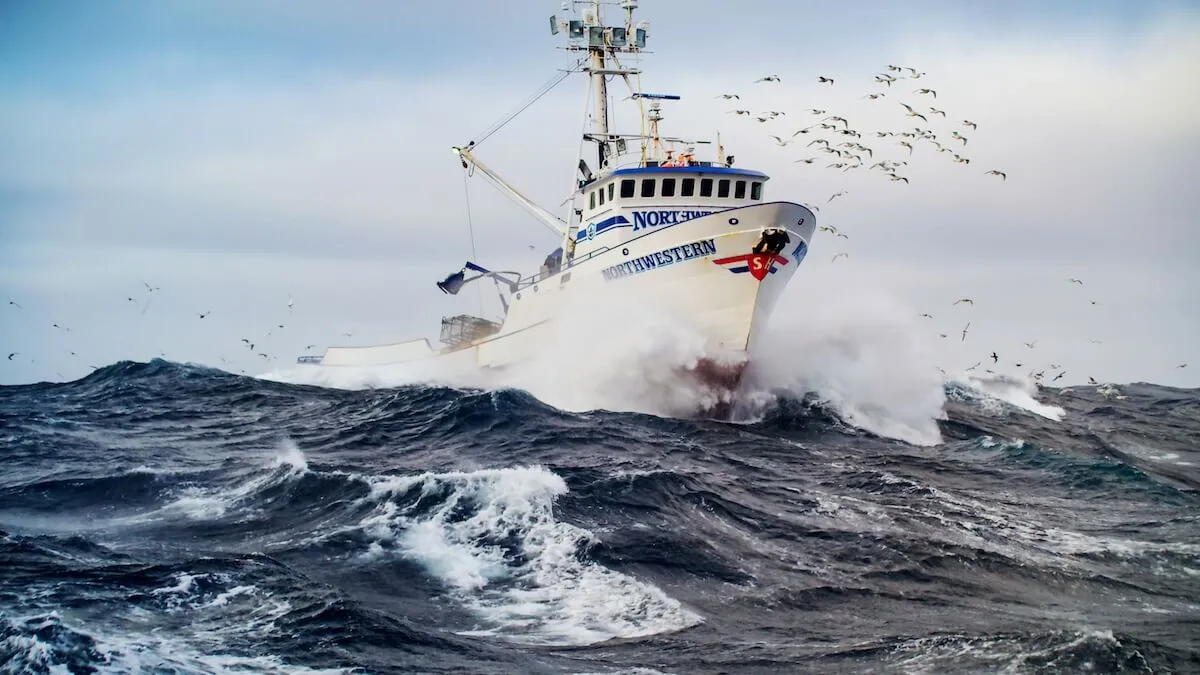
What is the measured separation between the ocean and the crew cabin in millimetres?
9283

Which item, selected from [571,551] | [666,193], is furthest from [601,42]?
[571,551]

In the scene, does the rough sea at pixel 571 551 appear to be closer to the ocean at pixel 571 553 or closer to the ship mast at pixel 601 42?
the ocean at pixel 571 553

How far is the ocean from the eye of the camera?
12.0 m

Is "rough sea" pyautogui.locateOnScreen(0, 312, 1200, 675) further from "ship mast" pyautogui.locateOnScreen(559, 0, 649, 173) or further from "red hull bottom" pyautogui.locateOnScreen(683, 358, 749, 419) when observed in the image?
"ship mast" pyautogui.locateOnScreen(559, 0, 649, 173)

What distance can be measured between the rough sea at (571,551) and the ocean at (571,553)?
0.21 ft

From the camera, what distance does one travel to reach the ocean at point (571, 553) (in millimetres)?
11977

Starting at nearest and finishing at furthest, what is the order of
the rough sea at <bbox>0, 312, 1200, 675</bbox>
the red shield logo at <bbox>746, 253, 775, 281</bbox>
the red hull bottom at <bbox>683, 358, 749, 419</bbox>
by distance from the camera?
the rough sea at <bbox>0, 312, 1200, 675</bbox> → the red shield logo at <bbox>746, 253, 775, 281</bbox> → the red hull bottom at <bbox>683, 358, 749, 419</bbox>

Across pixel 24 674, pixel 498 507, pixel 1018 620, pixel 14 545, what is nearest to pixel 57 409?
pixel 14 545

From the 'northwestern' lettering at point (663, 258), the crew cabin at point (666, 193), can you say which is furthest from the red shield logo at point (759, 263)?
the crew cabin at point (666, 193)

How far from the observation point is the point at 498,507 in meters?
17.4

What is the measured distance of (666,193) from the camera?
3534 cm

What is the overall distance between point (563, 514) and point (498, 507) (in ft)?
3.94

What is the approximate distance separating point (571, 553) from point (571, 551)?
8 cm

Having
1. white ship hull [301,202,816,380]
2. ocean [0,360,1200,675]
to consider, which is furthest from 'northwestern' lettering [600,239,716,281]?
ocean [0,360,1200,675]
